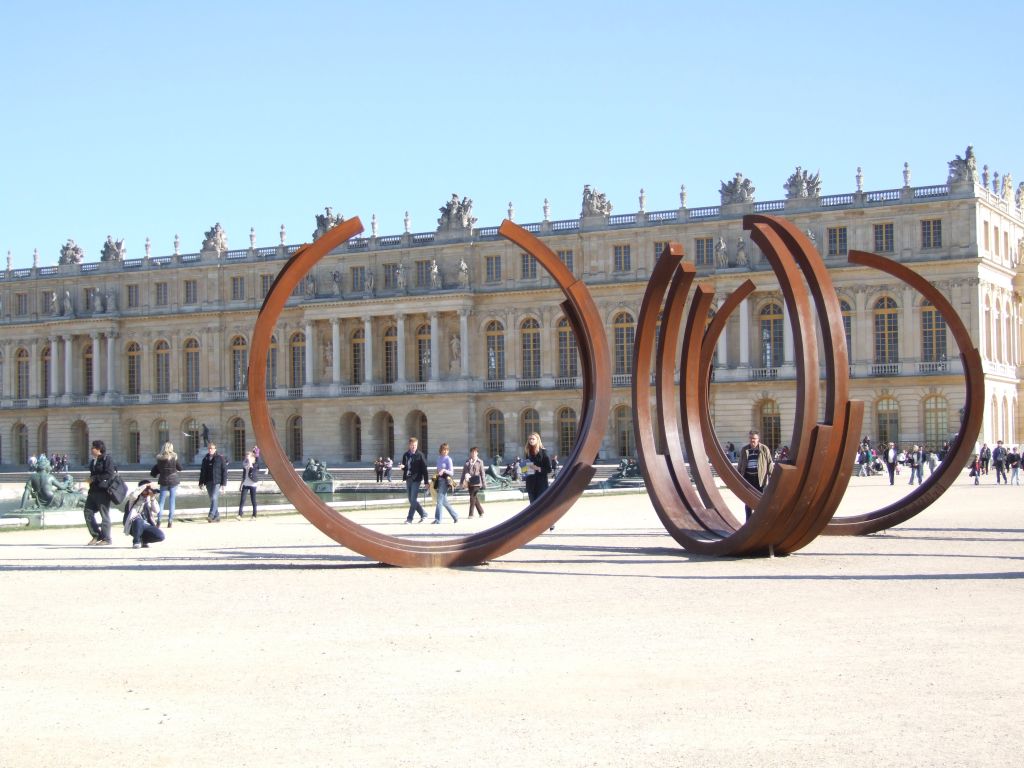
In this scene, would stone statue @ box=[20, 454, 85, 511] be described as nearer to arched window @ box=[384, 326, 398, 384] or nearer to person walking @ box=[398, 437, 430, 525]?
person walking @ box=[398, 437, 430, 525]

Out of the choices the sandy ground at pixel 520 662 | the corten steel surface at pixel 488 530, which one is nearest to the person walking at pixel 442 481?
the sandy ground at pixel 520 662

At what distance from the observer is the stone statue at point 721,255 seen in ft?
197

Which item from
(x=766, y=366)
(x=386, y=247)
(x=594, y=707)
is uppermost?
(x=386, y=247)

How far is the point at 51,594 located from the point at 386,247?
183 ft

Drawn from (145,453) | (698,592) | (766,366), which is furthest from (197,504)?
(145,453)

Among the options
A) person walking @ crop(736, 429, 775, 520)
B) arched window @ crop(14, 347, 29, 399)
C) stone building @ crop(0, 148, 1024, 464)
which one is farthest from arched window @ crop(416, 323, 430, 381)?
person walking @ crop(736, 429, 775, 520)

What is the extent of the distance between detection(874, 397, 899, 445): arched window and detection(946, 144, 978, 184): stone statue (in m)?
9.19

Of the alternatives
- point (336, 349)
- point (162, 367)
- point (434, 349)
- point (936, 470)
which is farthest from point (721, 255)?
point (936, 470)

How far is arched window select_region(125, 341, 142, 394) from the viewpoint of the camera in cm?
7444

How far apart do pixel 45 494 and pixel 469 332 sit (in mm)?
40661

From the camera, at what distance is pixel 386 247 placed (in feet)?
225

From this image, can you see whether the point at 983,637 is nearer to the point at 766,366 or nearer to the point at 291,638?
the point at 291,638

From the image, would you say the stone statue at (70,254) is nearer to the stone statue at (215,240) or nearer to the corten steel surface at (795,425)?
the stone statue at (215,240)

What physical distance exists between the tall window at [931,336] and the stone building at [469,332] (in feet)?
0.25
